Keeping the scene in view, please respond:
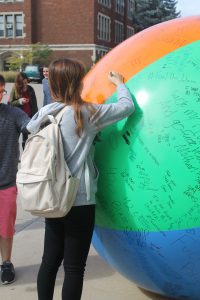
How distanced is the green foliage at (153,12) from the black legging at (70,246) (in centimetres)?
5755

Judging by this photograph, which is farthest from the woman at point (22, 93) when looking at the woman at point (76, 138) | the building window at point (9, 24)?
the building window at point (9, 24)

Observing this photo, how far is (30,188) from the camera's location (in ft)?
9.03

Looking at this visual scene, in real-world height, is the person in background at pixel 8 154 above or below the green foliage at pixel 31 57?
above

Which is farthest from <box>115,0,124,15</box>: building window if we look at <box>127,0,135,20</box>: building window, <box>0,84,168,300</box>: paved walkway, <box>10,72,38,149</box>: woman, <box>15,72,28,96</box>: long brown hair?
<box>0,84,168,300</box>: paved walkway

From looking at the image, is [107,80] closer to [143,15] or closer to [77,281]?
[77,281]

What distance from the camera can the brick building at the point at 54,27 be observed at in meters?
50.2

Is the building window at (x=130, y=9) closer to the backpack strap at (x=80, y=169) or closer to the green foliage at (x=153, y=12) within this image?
the green foliage at (x=153, y=12)

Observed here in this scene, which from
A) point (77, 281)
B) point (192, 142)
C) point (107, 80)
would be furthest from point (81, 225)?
point (107, 80)

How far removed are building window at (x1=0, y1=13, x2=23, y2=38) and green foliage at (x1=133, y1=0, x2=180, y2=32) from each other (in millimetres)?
17060

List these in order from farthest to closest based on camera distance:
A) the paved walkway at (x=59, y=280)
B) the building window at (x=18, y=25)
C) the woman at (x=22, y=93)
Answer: the building window at (x=18, y=25) → the woman at (x=22, y=93) → the paved walkway at (x=59, y=280)

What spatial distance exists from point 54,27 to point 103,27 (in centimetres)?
558

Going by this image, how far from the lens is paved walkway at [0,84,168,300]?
3.66m

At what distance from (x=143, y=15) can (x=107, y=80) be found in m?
62.6

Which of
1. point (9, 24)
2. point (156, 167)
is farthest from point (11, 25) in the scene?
point (156, 167)
